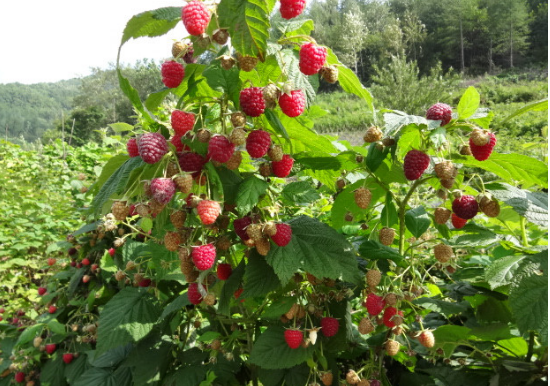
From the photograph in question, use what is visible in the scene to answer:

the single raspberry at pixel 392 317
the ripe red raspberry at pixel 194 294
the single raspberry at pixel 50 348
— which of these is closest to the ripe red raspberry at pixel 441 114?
the single raspberry at pixel 392 317

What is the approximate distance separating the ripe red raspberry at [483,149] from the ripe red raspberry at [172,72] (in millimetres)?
646

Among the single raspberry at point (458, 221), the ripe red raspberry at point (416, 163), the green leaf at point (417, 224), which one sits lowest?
the green leaf at point (417, 224)

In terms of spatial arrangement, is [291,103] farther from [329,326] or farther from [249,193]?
[329,326]

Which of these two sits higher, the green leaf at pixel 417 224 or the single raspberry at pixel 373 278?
the green leaf at pixel 417 224

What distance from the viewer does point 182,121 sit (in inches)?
32.6

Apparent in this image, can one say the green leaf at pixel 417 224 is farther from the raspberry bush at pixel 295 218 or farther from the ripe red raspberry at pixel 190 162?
the ripe red raspberry at pixel 190 162

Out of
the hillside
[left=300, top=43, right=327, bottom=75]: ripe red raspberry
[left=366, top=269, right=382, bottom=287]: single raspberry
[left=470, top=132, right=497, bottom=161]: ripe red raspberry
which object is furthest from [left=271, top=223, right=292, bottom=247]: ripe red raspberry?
the hillside

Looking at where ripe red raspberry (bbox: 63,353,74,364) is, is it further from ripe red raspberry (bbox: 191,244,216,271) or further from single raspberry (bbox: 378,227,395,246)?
single raspberry (bbox: 378,227,395,246)

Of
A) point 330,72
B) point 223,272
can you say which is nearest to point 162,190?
point 223,272

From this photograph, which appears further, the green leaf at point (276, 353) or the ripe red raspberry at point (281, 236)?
the green leaf at point (276, 353)

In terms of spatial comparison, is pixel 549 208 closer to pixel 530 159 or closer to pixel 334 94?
pixel 530 159

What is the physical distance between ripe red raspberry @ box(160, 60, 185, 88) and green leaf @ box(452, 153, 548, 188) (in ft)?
2.20

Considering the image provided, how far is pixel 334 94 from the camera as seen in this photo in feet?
78.9

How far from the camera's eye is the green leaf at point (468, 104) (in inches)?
34.4
